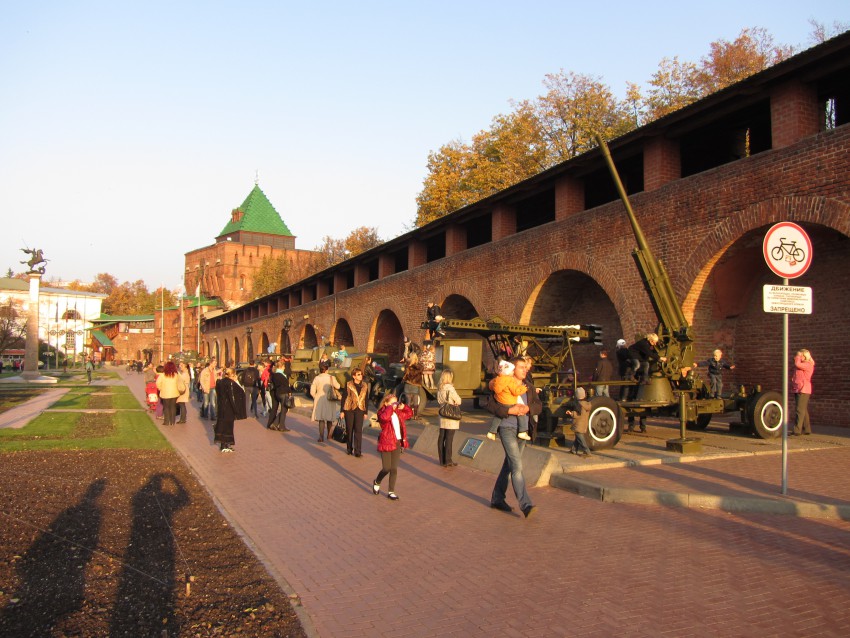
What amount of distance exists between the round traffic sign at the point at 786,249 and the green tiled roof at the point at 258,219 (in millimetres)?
102599

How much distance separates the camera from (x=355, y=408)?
39.8ft

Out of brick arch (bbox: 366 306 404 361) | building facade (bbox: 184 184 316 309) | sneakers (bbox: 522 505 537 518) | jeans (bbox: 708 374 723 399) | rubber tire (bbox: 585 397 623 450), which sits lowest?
sneakers (bbox: 522 505 537 518)

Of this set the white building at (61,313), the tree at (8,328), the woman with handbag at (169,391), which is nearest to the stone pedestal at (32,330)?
the tree at (8,328)

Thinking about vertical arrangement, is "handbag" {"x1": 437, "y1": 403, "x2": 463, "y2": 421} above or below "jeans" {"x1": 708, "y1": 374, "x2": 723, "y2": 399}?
below

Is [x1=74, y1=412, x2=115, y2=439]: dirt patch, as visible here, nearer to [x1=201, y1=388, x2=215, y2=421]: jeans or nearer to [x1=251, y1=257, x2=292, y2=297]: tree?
[x1=201, y1=388, x2=215, y2=421]: jeans

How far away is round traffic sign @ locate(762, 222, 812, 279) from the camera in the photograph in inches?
316

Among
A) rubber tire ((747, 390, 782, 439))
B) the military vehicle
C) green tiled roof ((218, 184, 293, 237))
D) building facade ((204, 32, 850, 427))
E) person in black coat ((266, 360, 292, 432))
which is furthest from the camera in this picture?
green tiled roof ((218, 184, 293, 237))

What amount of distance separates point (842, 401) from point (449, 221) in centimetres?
1461

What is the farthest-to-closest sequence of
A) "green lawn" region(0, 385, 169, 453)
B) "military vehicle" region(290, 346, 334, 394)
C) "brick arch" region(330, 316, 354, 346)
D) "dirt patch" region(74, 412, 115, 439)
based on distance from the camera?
"brick arch" region(330, 316, 354, 346)
"military vehicle" region(290, 346, 334, 394)
"dirt patch" region(74, 412, 115, 439)
"green lawn" region(0, 385, 169, 453)

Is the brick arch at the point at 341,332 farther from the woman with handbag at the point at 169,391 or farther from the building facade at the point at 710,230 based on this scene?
the woman with handbag at the point at 169,391

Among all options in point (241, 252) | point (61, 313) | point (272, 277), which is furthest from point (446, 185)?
point (61, 313)

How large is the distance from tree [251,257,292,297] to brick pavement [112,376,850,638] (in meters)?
72.8

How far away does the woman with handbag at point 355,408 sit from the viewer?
12.1m

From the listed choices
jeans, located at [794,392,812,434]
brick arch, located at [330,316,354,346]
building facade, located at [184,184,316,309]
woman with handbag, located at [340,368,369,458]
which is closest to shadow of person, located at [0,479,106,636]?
woman with handbag, located at [340,368,369,458]
